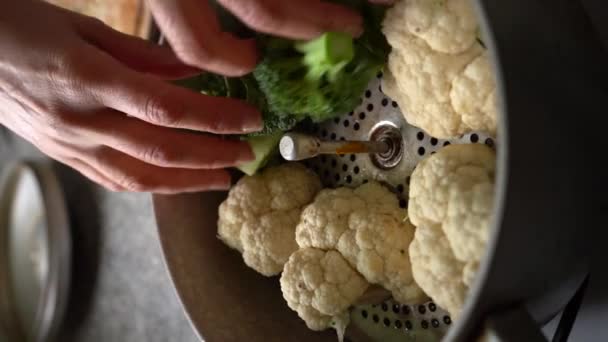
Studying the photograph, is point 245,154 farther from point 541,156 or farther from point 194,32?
point 541,156

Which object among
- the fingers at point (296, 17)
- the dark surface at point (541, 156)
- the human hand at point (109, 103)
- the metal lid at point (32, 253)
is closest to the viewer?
the dark surface at point (541, 156)

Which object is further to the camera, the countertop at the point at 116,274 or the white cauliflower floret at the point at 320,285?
the countertop at the point at 116,274

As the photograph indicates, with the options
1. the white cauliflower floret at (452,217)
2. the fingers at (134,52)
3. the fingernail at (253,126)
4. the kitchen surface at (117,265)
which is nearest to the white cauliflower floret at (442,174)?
the white cauliflower floret at (452,217)

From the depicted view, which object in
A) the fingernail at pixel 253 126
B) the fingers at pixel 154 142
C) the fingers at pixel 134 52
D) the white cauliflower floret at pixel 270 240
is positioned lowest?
the white cauliflower floret at pixel 270 240

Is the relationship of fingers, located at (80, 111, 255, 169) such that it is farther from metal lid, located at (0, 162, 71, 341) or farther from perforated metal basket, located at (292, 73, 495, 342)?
metal lid, located at (0, 162, 71, 341)

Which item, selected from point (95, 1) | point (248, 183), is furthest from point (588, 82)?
point (95, 1)

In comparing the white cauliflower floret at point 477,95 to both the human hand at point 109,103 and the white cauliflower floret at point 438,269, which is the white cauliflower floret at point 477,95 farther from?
the human hand at point 109,103

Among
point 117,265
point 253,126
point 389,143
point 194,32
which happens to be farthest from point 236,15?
point 117,265

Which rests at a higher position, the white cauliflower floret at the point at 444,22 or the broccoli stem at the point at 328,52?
the white cauliflower floret at the point at 444,22
